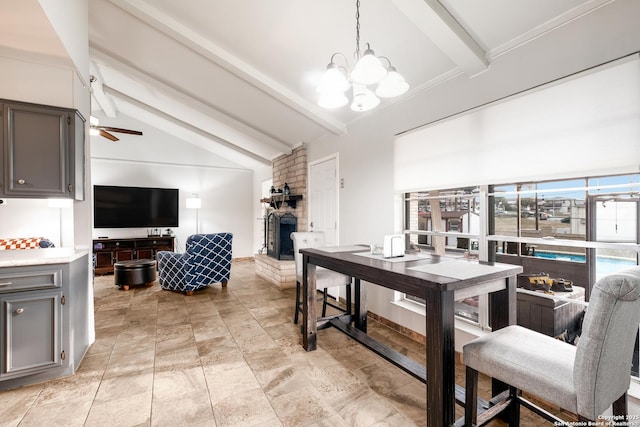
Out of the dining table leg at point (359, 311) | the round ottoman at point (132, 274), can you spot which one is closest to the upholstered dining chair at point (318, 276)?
the dining table leg at point (359, 311)

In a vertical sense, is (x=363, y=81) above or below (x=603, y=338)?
above

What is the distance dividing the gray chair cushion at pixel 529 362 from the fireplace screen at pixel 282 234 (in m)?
4.01

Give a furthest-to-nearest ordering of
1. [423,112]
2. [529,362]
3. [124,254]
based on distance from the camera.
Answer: [124,254] < [423,112] < [529,362]

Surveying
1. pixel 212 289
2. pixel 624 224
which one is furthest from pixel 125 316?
pixel 624 224

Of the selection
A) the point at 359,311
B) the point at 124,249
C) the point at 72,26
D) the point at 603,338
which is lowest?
the point at 359,311

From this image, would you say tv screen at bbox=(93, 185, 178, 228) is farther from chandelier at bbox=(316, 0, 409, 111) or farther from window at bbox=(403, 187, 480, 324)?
chandelier at bbox=(316, 0, 409, 111)

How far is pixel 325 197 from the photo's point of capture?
14.6 feet

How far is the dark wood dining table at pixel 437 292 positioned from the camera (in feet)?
4.67

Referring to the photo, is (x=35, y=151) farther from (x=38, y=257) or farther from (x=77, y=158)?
(x=38, y=257)

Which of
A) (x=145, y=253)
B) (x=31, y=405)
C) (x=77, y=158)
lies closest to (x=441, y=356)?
Result: (x=31, y=405)

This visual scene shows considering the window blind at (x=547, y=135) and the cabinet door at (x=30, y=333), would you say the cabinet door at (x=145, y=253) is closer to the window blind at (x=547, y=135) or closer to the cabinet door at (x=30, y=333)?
the cabinet door at (x=30, y=333)

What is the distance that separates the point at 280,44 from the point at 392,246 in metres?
2.22

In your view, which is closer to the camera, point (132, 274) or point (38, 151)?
point (38, 151)

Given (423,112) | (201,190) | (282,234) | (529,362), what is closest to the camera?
(529,362)
